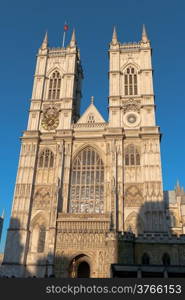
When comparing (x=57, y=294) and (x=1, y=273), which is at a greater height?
(x=1, y=273)

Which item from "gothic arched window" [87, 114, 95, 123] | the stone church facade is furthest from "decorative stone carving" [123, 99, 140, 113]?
"gothic arched window" [87, 114, 95, 123]

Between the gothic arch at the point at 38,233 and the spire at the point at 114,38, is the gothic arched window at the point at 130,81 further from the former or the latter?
the gothic arch at the point at 38,233

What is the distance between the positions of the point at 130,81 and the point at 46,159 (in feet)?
56.4

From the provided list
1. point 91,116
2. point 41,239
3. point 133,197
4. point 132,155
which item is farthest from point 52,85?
point 41,239

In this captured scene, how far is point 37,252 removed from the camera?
36.7 meters

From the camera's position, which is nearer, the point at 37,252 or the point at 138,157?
the point at 37,252

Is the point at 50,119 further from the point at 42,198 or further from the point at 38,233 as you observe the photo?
the point at 38,233

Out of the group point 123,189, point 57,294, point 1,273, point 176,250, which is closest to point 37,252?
point 1,273

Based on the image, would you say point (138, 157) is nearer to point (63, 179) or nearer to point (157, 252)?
point (63, 179)

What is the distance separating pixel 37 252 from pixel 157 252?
14.2m

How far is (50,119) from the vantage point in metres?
45.6

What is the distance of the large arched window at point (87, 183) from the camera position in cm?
3903

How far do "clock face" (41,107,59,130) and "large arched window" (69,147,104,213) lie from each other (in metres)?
6.22

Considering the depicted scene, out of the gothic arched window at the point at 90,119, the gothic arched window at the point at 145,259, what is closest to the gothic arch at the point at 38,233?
the gothic arched window at the point at 145,259
